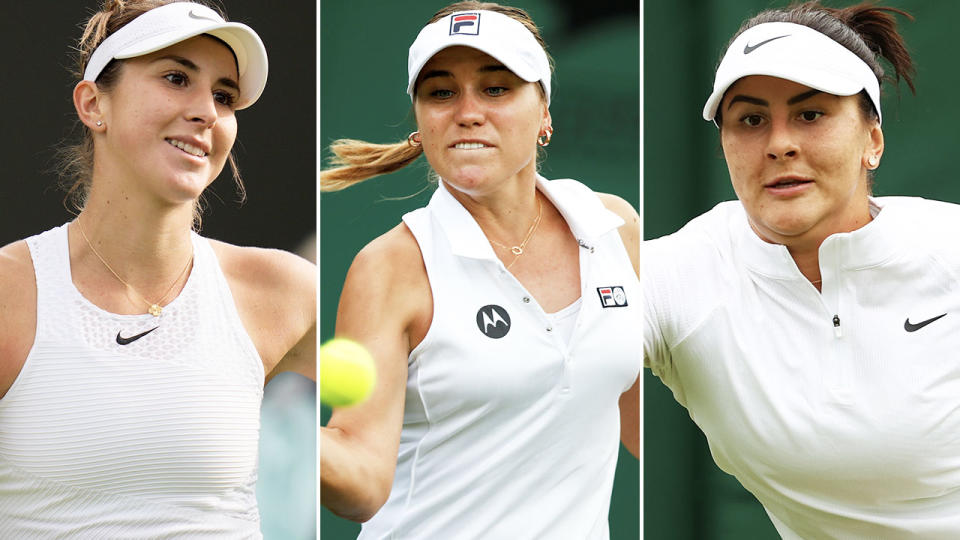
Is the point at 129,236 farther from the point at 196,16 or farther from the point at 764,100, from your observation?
the point at 764,100

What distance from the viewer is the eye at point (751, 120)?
2.04 m

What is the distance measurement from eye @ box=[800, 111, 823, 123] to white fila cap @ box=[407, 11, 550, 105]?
52 cm

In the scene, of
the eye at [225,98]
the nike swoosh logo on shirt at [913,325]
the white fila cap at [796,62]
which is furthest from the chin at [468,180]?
the nike swoosh logo on shirt at [913,325]

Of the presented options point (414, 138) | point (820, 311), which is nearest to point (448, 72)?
point (414, 138)

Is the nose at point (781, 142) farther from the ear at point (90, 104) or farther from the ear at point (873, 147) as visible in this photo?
the ear at point (90, 104)

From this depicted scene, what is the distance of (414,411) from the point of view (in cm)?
184

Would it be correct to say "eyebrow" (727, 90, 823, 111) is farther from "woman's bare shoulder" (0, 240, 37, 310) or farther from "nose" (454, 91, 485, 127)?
"woman's bare shoulder" (0, 240, 37, 310)

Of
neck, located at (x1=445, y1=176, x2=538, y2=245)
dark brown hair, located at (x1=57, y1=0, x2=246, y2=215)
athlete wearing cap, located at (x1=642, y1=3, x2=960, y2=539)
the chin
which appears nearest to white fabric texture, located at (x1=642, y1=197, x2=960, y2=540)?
athlete wearing cap, located at (x1=642, y1=3, x2=960, y2=539)

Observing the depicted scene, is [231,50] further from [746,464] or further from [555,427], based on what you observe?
[746,464]

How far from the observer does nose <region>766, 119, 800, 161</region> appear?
1.97m

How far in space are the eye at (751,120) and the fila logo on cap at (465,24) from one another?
58 centimetres

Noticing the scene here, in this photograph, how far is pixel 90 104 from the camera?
171 cm

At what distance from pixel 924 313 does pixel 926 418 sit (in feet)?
0.67

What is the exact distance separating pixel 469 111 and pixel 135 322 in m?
0.64
